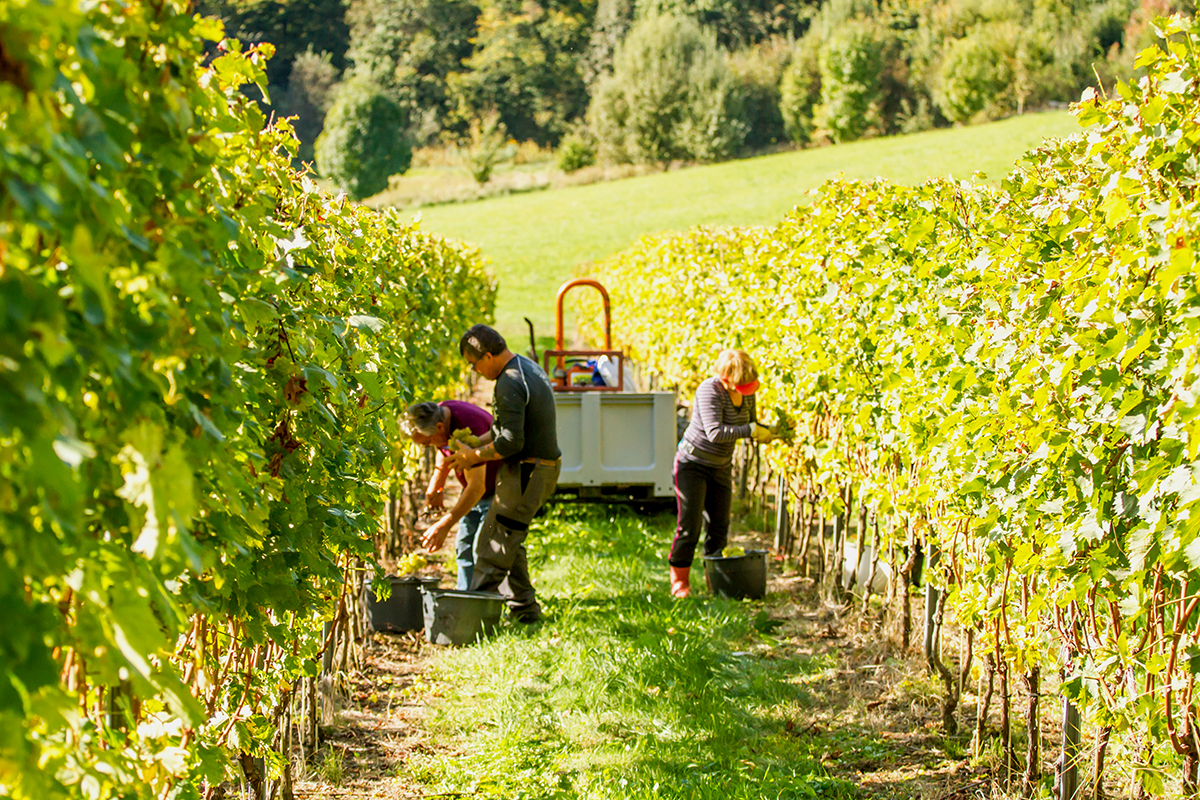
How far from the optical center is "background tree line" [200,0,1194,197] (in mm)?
57156

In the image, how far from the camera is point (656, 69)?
65.3 m

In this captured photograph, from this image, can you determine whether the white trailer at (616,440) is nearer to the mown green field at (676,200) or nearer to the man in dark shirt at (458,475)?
the man in dark shirt at (458,475)

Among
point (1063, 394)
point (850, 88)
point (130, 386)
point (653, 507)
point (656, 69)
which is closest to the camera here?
point (130, 386)

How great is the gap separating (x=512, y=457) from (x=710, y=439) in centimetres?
120

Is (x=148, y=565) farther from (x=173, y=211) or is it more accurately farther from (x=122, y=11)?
(x=122, y=11)

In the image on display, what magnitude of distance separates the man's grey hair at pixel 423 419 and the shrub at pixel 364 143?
2189 inches

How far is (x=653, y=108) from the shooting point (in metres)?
62.7

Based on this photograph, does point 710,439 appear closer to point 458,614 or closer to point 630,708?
point 458,614

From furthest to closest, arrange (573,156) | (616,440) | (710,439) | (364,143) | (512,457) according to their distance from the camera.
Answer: (364,143), (573,156), (616,440), (710,439), (512,457)

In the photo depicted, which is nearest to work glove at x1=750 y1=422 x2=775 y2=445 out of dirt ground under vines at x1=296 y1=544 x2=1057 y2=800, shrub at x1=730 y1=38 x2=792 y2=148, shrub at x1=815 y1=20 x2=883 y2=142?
dirt ground under vines at x1=296 y1=544 x2=1057 y2=800

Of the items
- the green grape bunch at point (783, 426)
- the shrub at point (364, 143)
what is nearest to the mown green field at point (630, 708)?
the green grape bunch at point (783, 426)

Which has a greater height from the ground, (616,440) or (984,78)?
(984,78)

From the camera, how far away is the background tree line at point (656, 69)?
188 ft

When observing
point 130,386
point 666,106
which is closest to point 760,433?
point 130,386
